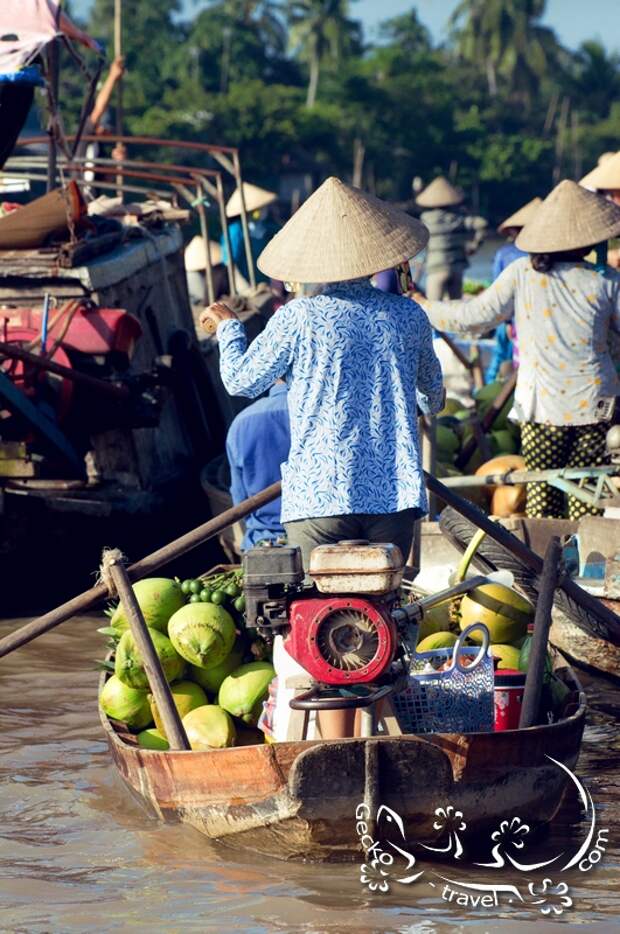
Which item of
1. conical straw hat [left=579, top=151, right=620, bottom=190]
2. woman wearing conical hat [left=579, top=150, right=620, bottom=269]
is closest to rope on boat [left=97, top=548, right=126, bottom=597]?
woman wearing conical hat [left=579, top=150, right=620, bottom=269]

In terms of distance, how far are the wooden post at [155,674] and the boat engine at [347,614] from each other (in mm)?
512

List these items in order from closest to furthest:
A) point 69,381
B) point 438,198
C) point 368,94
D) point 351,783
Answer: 1. point 351,783
2. point 69,381
3. point 438,198
4. point 368,94

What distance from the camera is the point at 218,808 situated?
16.3ft

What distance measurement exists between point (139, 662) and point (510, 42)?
283 feet

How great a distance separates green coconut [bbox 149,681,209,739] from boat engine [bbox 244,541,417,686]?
945 millimetres

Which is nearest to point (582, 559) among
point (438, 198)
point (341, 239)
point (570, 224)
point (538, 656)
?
point (570, 224)

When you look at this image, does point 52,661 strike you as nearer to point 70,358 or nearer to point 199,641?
point 70,358

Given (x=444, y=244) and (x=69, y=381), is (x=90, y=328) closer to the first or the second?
(x=69, y=381)

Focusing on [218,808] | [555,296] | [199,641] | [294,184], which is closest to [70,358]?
[555,296]

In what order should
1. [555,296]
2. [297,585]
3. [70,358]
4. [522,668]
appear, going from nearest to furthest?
[297,585], [522,668], [555,296], [70,358]

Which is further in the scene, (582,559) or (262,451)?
(582,559)

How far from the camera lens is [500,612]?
6.03 meters

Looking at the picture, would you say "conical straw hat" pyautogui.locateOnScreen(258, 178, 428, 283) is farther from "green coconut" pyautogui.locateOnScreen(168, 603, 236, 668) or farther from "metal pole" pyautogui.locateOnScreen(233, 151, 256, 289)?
"metal pole" pyautogui.locateOnScreen(233, 151, 256, 289)

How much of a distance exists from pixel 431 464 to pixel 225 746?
289 cm
